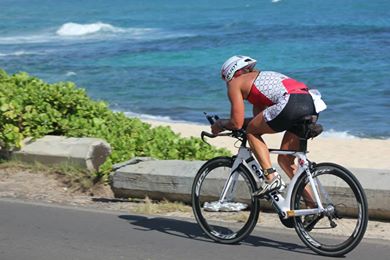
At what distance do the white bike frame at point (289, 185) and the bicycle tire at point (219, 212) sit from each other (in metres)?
0.05

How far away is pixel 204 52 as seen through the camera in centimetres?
3816

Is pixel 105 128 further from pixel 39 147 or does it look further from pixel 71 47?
pixel 71 47

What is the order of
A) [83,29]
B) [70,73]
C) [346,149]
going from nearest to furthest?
[346,149], [70,73], [83,29]

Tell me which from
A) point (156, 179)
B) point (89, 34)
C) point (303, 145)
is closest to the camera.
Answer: point (303, 145)

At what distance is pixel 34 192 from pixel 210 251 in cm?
298

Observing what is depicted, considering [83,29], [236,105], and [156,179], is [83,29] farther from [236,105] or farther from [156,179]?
[236,105]

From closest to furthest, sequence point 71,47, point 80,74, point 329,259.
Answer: point 329,259 → point 80,74 → point 71,47

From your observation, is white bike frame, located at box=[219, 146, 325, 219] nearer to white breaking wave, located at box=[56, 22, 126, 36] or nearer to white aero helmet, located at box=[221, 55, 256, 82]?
white aero helmet, located at box=[221, 55, 256, 82]

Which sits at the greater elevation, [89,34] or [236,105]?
[236,105]

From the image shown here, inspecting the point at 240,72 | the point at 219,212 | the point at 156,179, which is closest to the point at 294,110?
the point at 240,72

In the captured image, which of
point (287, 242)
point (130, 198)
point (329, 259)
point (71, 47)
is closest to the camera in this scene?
point (329, 259)

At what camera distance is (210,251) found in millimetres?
6703

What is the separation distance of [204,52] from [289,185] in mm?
31892

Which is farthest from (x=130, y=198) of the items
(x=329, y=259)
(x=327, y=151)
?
(x=327, y=151)
